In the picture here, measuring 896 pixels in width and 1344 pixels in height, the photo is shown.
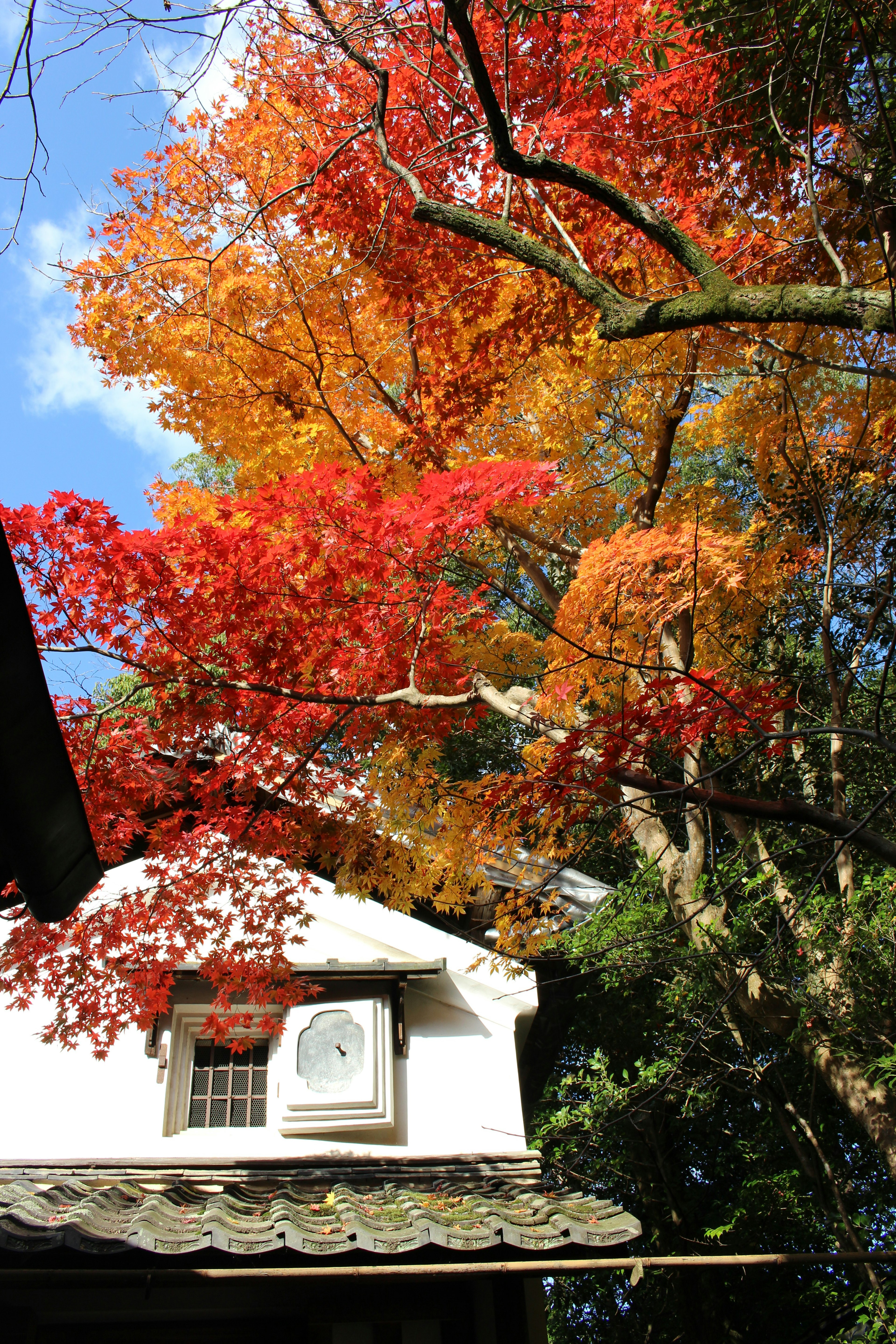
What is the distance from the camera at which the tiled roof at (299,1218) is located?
15.1 feet

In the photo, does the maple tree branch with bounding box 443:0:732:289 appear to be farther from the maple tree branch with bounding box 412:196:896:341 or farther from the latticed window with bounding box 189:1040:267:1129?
the latticed window with bounding box 189:1040:267:1129

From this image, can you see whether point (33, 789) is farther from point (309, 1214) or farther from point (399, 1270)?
point (309, 1214)

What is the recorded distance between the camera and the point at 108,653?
4953 millimetres

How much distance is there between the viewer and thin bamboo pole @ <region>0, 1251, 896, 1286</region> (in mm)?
4422

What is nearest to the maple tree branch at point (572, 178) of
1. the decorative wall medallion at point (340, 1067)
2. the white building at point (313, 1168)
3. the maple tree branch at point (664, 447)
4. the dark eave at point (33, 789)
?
the dark eave at point (33, 789)

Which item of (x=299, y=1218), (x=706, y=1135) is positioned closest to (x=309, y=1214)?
(x=299, y=1218)

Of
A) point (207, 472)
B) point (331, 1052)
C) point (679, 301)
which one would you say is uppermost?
point (207, 472)

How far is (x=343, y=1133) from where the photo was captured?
6762 mm

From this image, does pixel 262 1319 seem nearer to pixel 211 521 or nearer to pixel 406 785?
pixel 406 785

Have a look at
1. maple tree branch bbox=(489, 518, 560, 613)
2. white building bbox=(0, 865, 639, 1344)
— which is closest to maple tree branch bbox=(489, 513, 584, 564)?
maple tree branch bbox=(489, 518, 560, 613)

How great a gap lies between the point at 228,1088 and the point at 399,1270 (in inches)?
120

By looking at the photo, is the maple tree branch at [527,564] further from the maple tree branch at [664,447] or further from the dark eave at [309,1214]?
the dark eave at [309,1214]

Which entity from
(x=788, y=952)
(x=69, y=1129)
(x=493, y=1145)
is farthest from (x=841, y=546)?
(x=69, y=1129)

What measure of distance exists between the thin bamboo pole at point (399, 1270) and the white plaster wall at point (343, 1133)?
177cm
